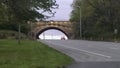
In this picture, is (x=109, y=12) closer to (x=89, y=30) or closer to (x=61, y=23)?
(x=89, y=30)

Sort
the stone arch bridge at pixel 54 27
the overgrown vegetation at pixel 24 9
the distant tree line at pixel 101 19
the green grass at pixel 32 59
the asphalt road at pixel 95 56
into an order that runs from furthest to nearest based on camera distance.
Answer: the stone arch bridge at pixel 54 27, the distant tree line at pixel 101 19, the overgrown vegetation at pixel 24 9, the asphalt road at pixel 95 56, the green grass at pixel 32 59

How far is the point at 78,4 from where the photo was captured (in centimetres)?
11906

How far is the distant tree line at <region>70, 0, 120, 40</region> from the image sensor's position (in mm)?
89125

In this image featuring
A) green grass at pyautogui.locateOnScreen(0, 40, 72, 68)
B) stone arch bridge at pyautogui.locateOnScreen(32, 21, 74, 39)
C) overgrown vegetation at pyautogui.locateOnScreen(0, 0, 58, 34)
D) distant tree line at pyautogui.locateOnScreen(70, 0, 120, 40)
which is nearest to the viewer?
green grass at pyautogui.locateOnScreen(0, 40, 72, 68)

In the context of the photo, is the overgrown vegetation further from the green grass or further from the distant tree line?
the distant tree line

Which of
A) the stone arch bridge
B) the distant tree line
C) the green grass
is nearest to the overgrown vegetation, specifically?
the green grass

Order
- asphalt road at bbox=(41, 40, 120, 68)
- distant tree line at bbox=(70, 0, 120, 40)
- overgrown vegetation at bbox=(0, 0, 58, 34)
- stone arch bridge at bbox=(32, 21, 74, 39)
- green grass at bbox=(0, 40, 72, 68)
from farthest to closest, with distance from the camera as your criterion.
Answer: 1. stone arch bridge at bbox=(32, 21, 74, 39)
2. distant tree line at bbox=(70, 0, 120, 40)
3. overgrown vegetation at bbox=(0, 0, 58, 34)
4. asphalt road at bbox=(41, 40, 120, 68)
5. green grass at bbox=(0, 40, 72, 68)

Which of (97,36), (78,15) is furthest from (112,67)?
(78,15)

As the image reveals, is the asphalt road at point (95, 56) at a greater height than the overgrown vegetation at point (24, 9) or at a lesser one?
lesser

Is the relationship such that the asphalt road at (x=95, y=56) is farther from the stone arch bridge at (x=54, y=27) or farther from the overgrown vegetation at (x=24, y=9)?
the stone arch bridge at (x=54, y=27)

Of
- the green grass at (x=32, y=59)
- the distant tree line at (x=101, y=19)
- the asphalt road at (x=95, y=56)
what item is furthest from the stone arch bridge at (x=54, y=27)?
the green grass at (x=32, y=59)

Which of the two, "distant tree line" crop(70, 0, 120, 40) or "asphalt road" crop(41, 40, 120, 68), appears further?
"distant tree line" crop(70, 0, 120, 40)

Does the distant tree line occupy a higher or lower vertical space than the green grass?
higher

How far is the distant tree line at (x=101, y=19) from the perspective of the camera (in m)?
89.1
